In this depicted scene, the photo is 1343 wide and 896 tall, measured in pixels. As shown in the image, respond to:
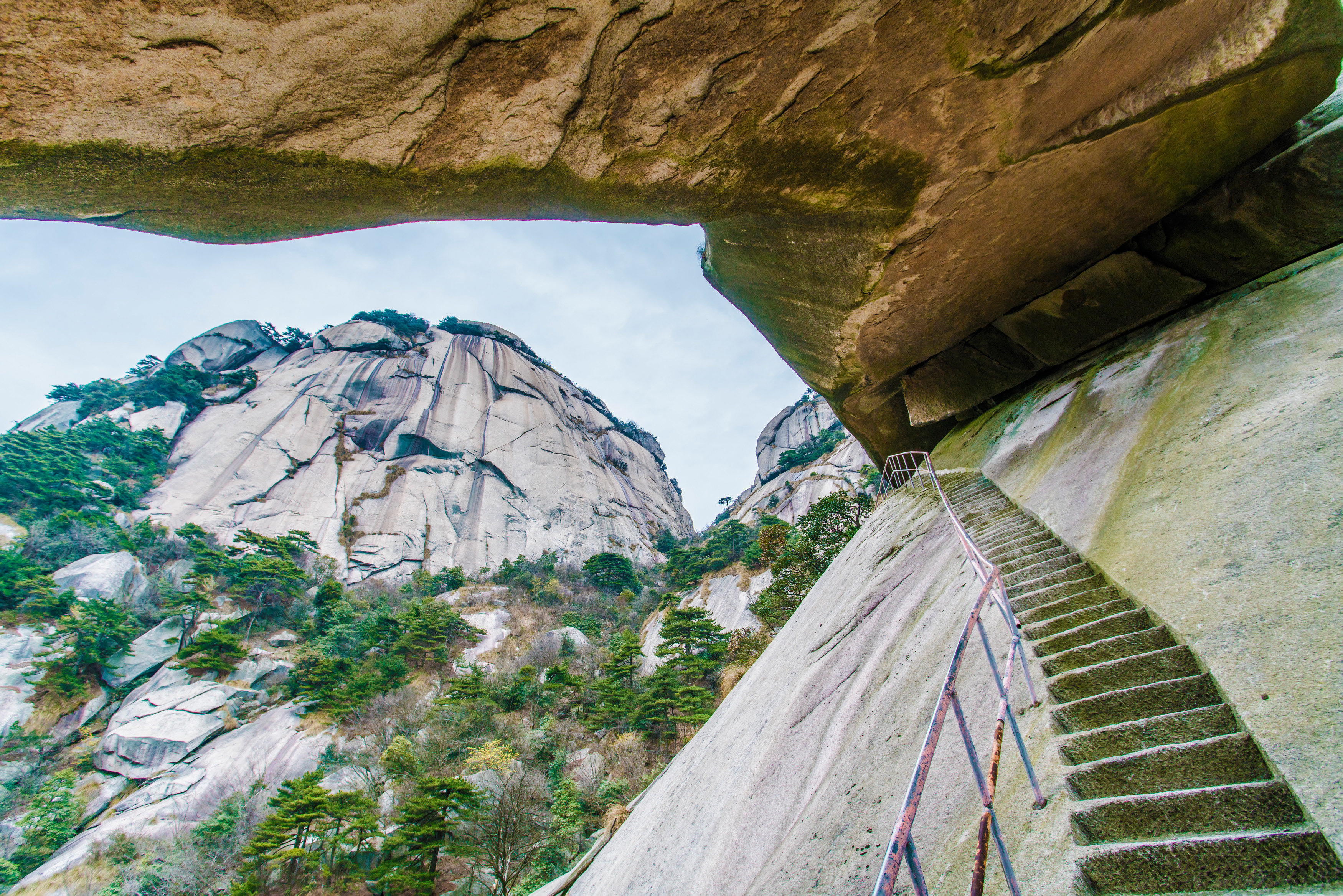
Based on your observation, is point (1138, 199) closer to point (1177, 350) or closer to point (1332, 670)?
point (1177, 350)

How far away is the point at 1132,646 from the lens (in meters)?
2.35

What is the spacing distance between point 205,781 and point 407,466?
23.2 meters

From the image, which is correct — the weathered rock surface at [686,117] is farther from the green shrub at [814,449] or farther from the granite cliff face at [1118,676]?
the green shrub at [814,449]

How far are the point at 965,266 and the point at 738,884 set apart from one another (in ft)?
20.7

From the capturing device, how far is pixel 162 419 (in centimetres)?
3472

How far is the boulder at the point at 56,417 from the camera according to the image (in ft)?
116

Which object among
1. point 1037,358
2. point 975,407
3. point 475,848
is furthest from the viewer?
point 475,848

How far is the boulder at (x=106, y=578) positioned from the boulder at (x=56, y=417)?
60.9 feet

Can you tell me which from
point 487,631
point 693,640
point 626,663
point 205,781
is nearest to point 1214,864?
point 693,640

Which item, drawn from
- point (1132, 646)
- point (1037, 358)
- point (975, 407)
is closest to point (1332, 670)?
point (1132, 646)

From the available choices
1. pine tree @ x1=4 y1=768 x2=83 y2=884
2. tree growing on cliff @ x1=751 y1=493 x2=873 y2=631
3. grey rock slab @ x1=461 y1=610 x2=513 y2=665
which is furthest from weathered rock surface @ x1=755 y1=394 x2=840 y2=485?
pine tree @ x1=4 y1=768 x2=83 y2=884

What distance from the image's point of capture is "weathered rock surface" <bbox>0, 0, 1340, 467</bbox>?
7.21ft

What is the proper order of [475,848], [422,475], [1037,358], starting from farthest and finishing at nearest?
[422,475] → [475,848] → [1037,358]

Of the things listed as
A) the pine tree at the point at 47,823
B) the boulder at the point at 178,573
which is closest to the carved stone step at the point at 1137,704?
the pine tree at the point at 47,823
